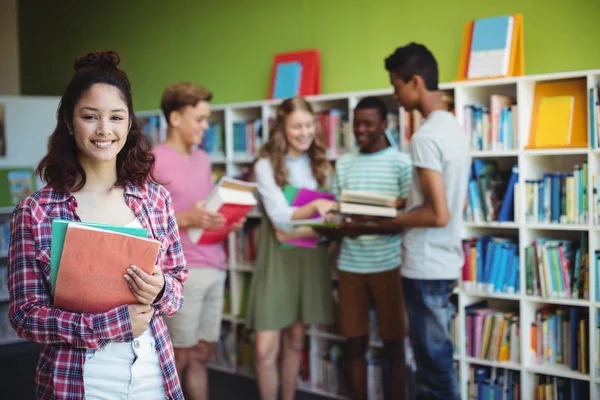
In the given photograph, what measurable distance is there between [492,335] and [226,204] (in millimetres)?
1555

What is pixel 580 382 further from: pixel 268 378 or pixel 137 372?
pixel 137 372

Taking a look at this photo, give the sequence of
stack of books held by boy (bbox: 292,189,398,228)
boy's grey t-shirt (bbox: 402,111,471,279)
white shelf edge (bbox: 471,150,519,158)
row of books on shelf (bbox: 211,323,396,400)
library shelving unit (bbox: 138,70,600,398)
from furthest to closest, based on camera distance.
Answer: row of books on shelf (bbox: 211,323,396,400) < white shelf edge (bbox: 471,150,519,158) < library shelving unit (bbox: 138,70,600,398) < stack of books held by boy (bbox: 292,189,398,228) < boy's grey t-shirt (bbox: 402,111,471,279)

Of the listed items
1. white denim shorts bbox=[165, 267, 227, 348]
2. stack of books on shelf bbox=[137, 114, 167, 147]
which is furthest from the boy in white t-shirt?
stack of books on shelf bbox=[137, 114, 167, 147]

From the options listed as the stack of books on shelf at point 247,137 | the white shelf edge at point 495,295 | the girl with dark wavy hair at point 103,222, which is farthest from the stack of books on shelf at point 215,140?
the girl with dark wavy hair at point 103,222

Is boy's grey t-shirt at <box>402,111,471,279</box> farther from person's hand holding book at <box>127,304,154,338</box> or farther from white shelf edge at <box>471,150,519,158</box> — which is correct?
person's hand holding book at <box>127,304,154,338</box>

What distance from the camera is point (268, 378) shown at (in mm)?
3604

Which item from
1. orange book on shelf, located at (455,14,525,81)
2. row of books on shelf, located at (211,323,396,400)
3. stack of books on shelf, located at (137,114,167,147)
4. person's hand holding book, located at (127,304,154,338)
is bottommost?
row of books on shelf, located at (211,323,396,400)

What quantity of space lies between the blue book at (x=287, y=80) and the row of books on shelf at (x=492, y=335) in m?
1.90

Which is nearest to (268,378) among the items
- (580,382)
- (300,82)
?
(580,382)

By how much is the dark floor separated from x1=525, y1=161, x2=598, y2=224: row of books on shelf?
1.81 metres

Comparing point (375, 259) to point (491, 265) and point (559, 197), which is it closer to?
point (491, 265)

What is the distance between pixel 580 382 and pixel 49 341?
2590mm

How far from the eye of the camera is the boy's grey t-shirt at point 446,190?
268 centimetres

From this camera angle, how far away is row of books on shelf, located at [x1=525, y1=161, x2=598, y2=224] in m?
3.10
